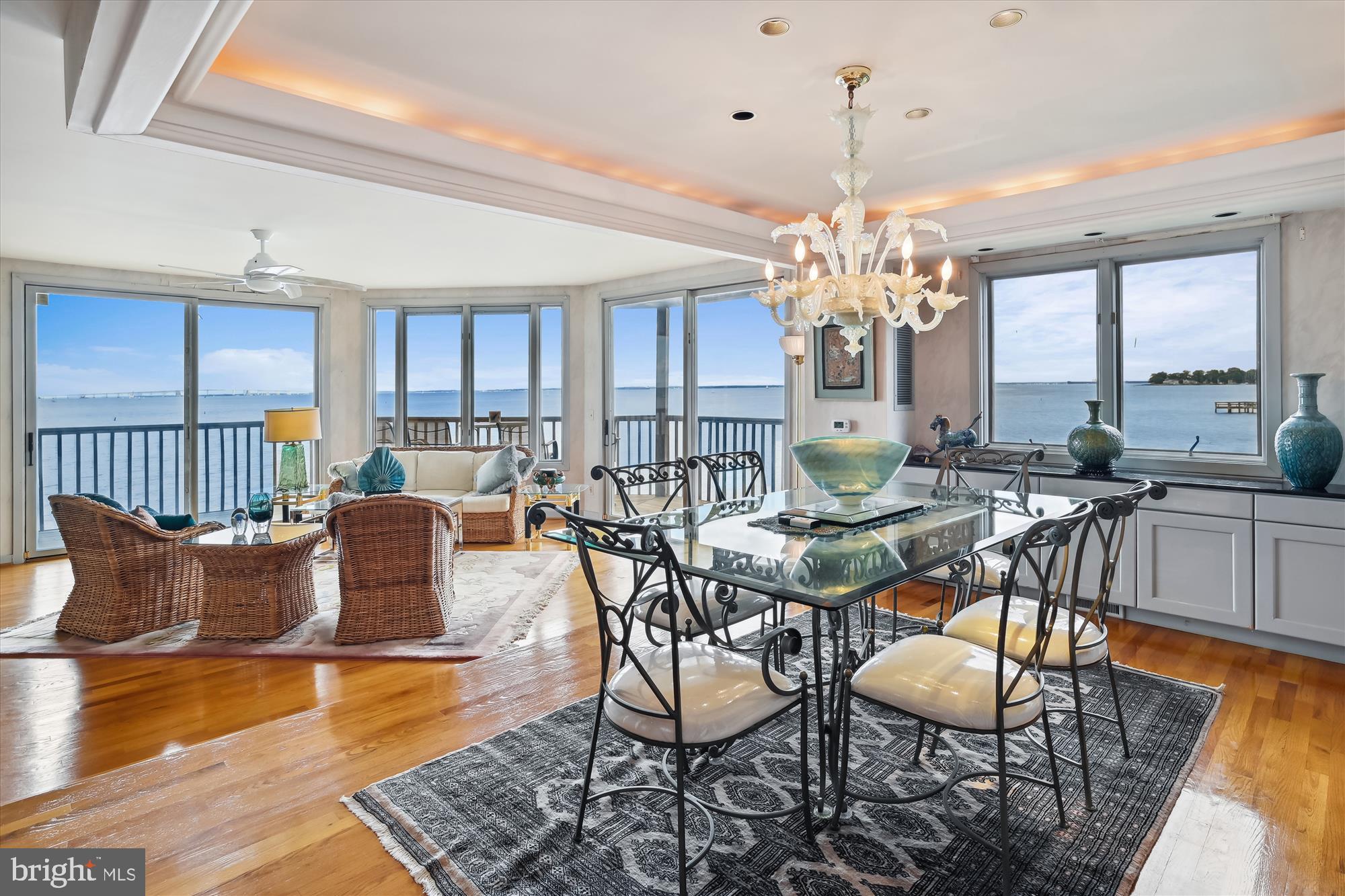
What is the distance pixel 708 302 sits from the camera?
6.13 m

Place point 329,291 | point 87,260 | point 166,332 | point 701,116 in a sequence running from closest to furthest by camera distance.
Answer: point 701,116
point 87,260
point 166,332
point 329,291

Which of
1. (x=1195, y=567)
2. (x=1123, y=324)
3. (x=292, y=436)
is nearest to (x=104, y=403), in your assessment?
(x=292, y=436)

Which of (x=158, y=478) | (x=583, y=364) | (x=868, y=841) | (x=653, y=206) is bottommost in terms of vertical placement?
(x=868, y=841)

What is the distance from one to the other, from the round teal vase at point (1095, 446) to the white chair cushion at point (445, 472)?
5021mm

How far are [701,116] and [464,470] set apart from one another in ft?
15.1

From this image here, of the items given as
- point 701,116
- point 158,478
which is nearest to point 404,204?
point 701,116

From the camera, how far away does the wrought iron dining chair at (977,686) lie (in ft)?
5.74

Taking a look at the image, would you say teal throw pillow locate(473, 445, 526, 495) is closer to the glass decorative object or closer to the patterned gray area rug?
the glass decorative object

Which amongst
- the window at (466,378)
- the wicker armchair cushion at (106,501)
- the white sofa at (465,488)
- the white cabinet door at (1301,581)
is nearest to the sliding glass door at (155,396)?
the window at (466,378)

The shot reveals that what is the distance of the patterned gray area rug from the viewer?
1.83 metres

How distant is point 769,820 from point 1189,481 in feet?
10.7

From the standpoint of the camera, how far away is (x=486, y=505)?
20.2 feet

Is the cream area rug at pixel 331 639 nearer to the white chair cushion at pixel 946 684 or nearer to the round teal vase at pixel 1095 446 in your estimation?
the white chair cushion at pixel 946 684

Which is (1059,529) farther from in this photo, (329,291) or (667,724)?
(329,291)
